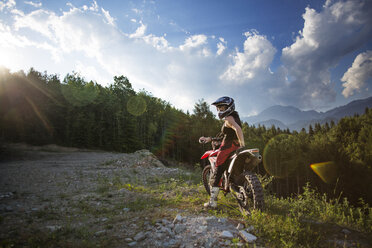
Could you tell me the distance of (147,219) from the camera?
12.4ft

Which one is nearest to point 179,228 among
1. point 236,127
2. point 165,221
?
point 165,221

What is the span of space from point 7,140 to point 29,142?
3.12 meters

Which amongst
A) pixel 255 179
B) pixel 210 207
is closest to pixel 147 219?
pixel 210 207

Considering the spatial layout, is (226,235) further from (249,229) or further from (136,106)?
(136,106)

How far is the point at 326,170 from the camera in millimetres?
32188

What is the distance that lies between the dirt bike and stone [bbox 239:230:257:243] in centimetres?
71

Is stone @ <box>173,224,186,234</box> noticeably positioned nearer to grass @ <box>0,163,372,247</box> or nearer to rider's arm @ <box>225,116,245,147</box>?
grass @ <box>0,163,372,247</box>

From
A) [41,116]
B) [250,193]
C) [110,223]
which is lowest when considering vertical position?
[110,223]

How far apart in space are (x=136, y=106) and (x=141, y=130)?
19.3 feet

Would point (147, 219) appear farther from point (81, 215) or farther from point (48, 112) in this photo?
point (48, 112)

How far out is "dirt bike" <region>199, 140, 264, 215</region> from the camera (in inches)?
136

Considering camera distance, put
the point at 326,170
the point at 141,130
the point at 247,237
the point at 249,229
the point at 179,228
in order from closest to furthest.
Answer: the point at 247,237
the point at 249,229
the point at 179,228
the point at 326,170
the point at 141,130

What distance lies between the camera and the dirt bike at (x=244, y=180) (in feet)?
11.4

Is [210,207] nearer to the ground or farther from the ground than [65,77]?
nearer to the ground
